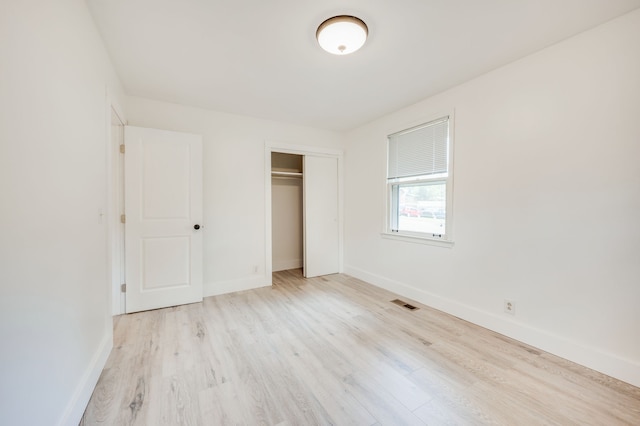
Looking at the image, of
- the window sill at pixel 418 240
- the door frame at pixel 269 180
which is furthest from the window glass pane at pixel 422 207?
the door frame at pixel 269 180

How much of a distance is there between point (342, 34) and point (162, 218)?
8.66 feet

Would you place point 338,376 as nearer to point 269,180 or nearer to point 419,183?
point 419,183

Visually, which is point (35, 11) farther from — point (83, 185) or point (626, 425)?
point (626, 425)

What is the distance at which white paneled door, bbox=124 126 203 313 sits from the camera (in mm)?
2766

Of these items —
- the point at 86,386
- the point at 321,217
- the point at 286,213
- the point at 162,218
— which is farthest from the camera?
the point at 286,213

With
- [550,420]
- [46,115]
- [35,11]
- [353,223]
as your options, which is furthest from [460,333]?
[35,11]

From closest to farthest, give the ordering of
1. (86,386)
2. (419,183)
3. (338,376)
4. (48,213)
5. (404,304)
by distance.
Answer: (48,213)
(86,386)
(338,376)
(404,304)
(419,183)

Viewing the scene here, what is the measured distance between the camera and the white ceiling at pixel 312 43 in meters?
1.62

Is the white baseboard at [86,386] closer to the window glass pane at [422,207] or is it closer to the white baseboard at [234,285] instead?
the white baseboard at [234,285]

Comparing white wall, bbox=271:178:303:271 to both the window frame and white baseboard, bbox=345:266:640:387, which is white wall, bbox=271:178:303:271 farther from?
white baseboard, bbox=345:266:640:387

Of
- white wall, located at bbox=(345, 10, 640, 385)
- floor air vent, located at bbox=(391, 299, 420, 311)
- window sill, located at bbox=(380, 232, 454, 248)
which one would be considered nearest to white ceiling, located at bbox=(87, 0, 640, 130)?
white wall, located at bbox=(345, 10, 640, 385)

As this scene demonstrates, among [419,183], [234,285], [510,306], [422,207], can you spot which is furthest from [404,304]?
[234,285]

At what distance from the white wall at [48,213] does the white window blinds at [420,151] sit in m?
3.08

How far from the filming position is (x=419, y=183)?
3.10m
